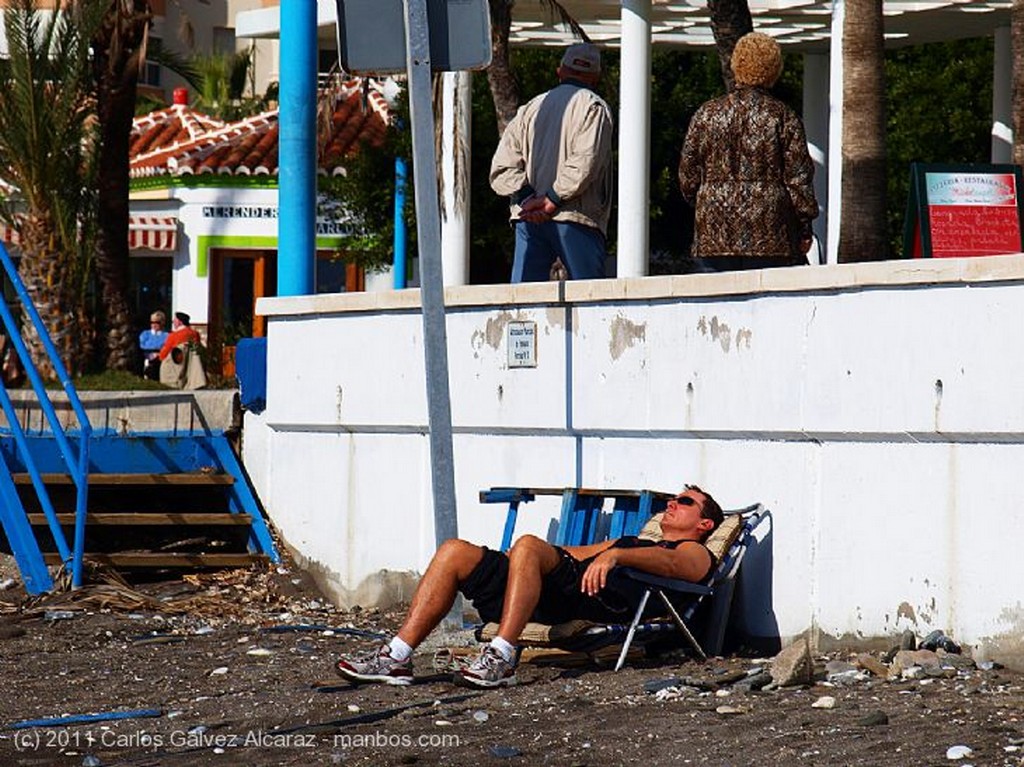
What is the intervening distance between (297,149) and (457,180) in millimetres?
4038

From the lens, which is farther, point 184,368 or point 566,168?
point 184,368

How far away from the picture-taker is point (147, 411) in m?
14.8

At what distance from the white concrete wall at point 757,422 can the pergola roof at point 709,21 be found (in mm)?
7396

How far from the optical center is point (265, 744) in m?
7.08

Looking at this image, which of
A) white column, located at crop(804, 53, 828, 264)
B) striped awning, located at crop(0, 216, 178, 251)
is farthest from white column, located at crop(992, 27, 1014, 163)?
striped awning, located at crop(0, 216, 178, 251)

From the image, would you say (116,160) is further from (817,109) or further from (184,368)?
(817,109)

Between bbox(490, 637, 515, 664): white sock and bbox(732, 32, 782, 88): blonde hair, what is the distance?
3.15 m

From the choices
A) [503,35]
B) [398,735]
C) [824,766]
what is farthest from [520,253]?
[503,35]

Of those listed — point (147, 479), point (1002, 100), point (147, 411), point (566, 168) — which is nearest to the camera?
point (566, 168)

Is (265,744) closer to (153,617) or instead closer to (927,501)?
(927,501)

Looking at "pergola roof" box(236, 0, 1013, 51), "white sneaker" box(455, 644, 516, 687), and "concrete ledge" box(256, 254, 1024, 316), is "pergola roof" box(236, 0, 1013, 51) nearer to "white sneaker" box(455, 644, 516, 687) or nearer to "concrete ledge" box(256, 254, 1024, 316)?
"concrete ledge" box(256, 254, 1024, 316)

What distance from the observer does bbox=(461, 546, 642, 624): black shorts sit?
27.3 feet

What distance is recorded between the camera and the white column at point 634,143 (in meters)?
15.5

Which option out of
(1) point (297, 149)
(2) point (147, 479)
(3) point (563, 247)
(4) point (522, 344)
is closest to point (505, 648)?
(4) point (522, 344)
